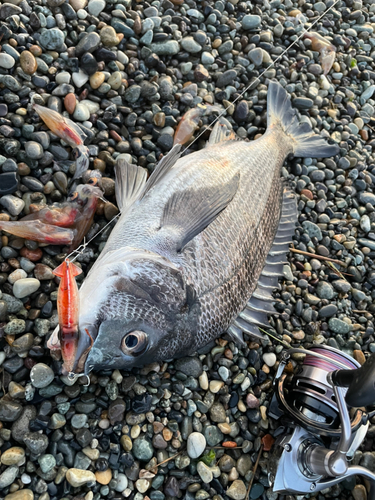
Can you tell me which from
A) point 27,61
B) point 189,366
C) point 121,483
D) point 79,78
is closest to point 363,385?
point 189,366

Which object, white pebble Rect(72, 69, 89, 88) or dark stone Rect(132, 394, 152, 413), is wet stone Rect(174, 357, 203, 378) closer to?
dark stone Rect(132, 394, 152, 413)

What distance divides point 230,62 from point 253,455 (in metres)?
3.37

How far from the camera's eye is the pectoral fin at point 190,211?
243 centimetres

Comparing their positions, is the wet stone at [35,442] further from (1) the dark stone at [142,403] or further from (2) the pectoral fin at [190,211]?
(2) the pectoral fin at [190,211]

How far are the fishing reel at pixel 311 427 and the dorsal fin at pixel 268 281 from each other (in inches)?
12.6

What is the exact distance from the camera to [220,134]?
11.0ft

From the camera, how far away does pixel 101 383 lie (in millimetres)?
2518

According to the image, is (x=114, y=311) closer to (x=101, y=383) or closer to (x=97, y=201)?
(x=101, y=383)

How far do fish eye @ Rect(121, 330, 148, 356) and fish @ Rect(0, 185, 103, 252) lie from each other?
92 cm

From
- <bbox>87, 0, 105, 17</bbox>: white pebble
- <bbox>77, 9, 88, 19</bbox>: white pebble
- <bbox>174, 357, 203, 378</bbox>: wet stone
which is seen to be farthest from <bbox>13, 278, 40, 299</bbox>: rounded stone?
<bbox>87, 0, 105, 17</bbox>: white pebble

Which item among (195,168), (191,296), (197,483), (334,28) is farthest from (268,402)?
(334,28)

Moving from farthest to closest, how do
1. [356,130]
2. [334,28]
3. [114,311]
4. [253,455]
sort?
[334,28]
[356,130]
[253,455]
[114,311]

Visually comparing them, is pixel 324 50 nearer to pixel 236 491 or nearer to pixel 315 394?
pixel 315 394

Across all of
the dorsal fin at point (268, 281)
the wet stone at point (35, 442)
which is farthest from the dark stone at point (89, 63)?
the wet stone at point (35, 442)
